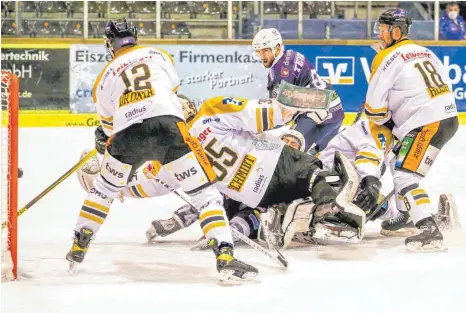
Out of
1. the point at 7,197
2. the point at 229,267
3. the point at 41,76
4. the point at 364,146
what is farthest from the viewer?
the point at 41,76

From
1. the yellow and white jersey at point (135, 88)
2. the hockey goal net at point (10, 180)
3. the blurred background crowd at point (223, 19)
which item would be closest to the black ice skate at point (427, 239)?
the yellow and white jersey at point (135, 88)

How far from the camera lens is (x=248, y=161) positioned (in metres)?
4.24

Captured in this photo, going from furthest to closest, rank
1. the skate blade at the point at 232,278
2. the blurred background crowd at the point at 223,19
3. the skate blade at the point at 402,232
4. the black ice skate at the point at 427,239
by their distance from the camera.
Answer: the blurred background crowd at the point at 223,19
the skate blade at the point at 402,232
the black ice skate at the point at 427,239
the skate blade at the point at 232,278

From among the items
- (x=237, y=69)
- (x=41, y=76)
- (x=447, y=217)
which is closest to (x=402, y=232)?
(x=447, y=217)

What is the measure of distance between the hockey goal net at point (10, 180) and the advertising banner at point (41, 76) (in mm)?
5503

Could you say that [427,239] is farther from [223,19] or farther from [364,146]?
[223,19]

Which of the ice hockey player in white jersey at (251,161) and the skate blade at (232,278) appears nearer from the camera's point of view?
the skate blade at (232,278)

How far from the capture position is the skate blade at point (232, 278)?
11.4 feet

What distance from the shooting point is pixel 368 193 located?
446cm

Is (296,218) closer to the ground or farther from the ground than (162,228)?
farther from the ground

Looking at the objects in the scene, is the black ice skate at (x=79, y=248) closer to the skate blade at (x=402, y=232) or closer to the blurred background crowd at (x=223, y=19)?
the skate blade at (x=402, y=232)

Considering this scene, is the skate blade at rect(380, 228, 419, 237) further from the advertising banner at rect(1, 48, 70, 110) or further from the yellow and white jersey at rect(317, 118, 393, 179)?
the advertising banner at rect(1, 48, 70, 110)

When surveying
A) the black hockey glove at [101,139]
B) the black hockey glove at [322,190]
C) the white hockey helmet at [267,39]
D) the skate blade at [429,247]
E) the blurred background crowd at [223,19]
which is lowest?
the skate blade at [429,247]

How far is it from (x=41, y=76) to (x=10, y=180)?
18.7 feet
